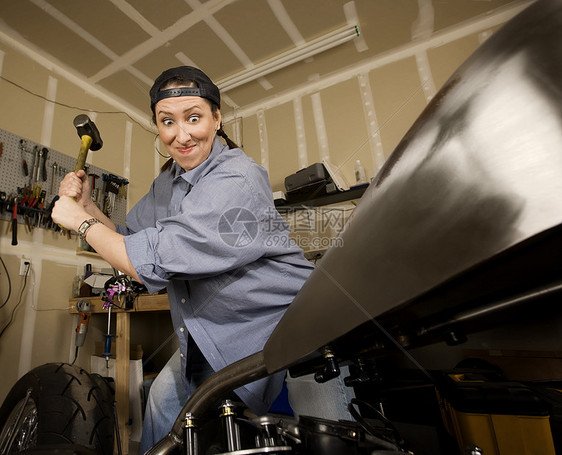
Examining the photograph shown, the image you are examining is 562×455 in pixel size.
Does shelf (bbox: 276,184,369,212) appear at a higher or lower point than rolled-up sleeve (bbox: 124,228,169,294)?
higher

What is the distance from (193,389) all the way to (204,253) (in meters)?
0.42

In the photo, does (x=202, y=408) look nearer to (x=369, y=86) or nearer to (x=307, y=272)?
(x=307, y=272)

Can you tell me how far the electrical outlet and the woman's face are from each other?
1.57 metres

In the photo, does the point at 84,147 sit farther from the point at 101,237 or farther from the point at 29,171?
the point at 29,171

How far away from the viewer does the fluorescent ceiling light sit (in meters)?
2.11

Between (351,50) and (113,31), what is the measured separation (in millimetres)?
1687

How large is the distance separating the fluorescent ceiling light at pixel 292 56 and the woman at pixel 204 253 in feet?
5.30

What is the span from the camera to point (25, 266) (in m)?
1.81

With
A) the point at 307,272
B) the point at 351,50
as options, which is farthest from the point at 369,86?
the point at 307,272

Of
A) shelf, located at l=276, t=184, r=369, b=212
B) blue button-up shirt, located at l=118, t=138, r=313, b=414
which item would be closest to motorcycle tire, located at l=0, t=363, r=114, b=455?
blue button-up shirt, located at l=118, t=138, r=313, b=414

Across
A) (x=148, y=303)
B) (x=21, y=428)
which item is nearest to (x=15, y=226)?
(x=148, y=303)

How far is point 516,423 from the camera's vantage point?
405 millimetres

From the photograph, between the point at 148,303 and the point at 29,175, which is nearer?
the point at 148,303

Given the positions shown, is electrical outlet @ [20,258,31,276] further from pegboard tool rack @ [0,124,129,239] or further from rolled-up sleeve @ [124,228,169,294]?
rolled-up sleeve @ [124,228,169,294]
